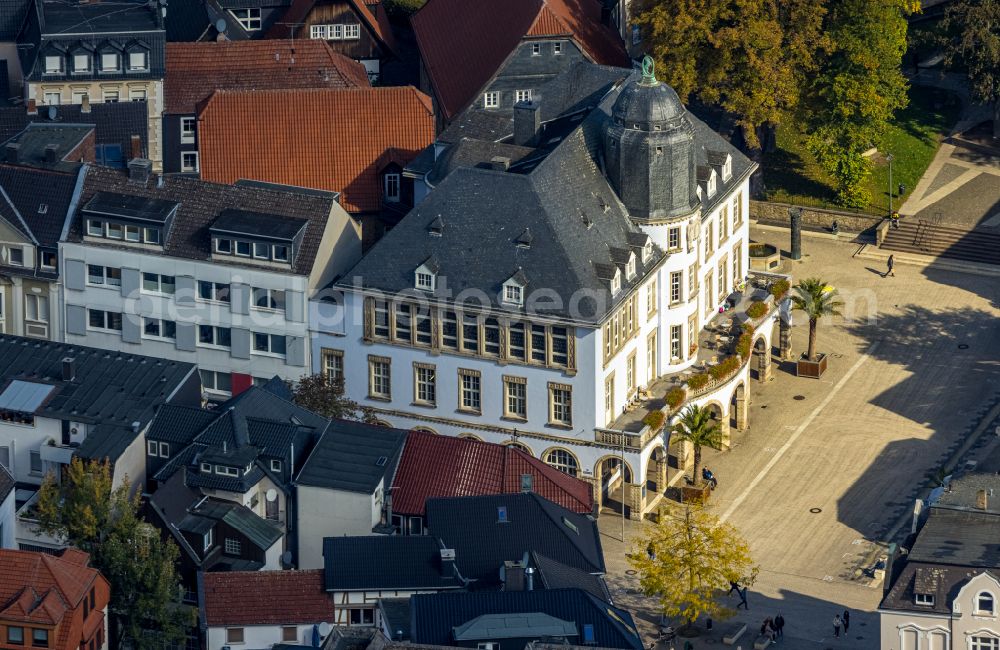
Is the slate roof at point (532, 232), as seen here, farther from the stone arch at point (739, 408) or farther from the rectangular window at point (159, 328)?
the rectangular window at point (159, 328)

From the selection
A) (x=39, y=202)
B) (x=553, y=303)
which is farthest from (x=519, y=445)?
(x=39, y=202)

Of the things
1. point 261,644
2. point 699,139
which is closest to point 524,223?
point 699,139

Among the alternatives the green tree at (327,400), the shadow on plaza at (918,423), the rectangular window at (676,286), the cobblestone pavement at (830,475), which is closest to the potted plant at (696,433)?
the cobblestone pavement at (830,475)

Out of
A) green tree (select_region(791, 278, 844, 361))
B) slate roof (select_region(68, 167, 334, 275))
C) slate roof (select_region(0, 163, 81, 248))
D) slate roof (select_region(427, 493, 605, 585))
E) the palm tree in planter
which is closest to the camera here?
slate roof (select_region(427, 493, 605, 585))

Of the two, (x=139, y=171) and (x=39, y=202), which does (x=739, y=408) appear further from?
(x=39, y=202)

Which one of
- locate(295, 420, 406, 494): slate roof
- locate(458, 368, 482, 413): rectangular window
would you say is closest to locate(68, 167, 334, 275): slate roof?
locate(458, 368, 482, 413): rectangular window

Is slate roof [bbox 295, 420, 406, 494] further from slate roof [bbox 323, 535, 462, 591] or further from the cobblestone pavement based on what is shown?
the cobblestone pavement
